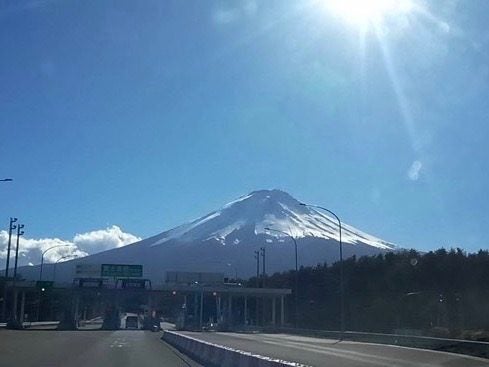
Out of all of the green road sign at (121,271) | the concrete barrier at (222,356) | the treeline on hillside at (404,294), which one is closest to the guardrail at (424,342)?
the treeline on hillside at (404,294)

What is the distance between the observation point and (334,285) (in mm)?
117875

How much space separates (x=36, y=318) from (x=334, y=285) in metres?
60.0

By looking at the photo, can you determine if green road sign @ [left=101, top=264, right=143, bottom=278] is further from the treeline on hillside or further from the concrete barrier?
the concrete barrier

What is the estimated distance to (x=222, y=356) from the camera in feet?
98.1

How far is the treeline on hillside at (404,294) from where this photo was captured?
92.6m

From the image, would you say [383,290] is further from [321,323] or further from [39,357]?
[39,357]

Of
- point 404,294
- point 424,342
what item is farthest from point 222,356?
point 404,294

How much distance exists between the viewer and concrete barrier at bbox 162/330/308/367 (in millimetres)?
21348

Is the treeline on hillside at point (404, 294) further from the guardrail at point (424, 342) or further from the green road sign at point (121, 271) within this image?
the green road sign at point (121, 271)

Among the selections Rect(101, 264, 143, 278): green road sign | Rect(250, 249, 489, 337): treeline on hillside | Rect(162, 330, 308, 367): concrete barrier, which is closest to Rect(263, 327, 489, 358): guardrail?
Rect(250, 249, 489, 337): treeline on hillside

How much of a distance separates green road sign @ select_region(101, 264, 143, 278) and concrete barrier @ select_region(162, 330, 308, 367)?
221 feet

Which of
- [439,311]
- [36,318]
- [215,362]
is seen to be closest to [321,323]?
[439,311]

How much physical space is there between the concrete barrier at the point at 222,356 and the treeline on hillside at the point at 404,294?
42.4 meters

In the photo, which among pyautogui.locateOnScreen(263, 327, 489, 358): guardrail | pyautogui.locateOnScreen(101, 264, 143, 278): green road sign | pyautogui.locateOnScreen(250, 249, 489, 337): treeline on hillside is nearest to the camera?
pyautogui.locateOnScreen(263, 327, 489, 358): guardrail
